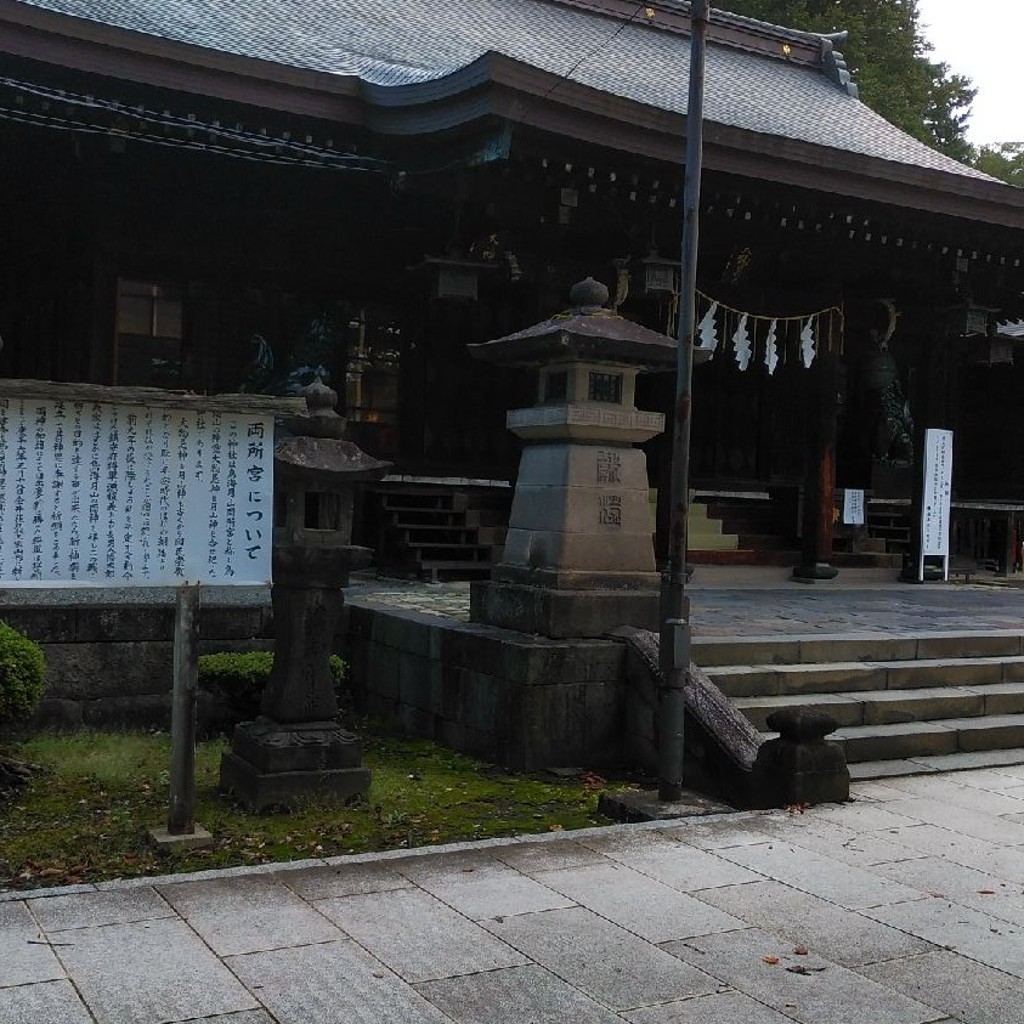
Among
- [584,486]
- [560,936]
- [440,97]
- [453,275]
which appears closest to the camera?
[560,936]

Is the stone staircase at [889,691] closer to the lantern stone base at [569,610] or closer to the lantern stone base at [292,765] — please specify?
the lantern stone base at [569,610]

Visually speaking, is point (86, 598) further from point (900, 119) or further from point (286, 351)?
point (900, 119)

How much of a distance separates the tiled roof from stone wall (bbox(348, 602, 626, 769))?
5.45 metres

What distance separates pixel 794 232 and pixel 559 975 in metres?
10.9

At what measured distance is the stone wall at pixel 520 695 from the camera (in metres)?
7.70

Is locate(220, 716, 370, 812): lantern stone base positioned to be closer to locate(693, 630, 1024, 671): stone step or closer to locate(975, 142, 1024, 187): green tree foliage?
locate(693, 630, 1024, 671): stone step

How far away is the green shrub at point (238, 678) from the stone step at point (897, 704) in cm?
316

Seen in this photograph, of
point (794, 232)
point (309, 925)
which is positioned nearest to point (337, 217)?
point (794, 232)

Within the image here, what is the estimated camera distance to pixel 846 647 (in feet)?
29.9

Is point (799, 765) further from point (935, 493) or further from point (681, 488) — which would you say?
point (935, 493)

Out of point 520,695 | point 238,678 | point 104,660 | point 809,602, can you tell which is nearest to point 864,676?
point 520,695

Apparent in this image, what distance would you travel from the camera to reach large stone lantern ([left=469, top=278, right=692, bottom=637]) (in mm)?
7969

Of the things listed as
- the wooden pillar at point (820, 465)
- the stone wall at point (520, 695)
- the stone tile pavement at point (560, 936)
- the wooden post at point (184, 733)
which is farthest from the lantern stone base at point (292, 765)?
the wooden pillar at point (820, 465)

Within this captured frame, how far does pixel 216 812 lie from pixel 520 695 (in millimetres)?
2125
